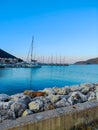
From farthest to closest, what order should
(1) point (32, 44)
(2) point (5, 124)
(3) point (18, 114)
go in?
(1) point (32, 44) < (3) point (18, 114) < (2) point (5, 124)

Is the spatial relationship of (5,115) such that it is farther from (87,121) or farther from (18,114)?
(87,121)

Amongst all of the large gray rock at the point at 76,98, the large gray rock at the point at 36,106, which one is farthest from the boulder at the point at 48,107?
the large gray rock at the point at 76,98

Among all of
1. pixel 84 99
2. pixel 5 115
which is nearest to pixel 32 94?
pixel 84 99

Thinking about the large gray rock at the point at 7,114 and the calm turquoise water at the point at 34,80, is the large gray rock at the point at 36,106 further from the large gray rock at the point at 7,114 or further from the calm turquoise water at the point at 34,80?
the calm turquoise water at the point at 34,80

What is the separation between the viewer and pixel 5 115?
3660mm

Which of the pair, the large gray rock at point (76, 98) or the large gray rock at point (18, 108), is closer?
the large gray rock at point (18, 108)

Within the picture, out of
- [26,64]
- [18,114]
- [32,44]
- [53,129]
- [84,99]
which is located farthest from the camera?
[26,64]

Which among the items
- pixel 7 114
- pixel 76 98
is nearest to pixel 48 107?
pixel 7 114

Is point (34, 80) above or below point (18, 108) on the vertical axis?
below

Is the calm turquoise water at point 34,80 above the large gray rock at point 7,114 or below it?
below

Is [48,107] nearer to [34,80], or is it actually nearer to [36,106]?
[36,106]

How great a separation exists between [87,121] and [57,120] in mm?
718

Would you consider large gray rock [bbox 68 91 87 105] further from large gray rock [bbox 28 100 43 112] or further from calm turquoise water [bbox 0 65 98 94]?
calm turquoise water [bbox 0 65 98 94]

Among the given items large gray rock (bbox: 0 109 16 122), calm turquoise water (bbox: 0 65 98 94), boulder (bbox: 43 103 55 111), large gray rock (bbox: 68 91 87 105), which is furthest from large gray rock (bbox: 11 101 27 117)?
calm turquoise water (bbox: 0 65 98 94)
